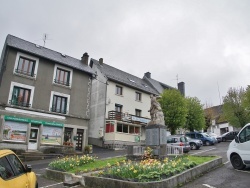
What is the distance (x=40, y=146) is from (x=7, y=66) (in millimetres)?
8130

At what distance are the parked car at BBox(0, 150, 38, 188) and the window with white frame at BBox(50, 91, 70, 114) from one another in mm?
18548

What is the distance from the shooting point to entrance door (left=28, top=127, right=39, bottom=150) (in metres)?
21.3

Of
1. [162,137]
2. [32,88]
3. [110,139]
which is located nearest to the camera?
[162,137]

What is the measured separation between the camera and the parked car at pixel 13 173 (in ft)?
14.5

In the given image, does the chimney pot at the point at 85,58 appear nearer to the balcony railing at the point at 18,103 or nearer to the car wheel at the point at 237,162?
the balcony railing at the point at 18,103

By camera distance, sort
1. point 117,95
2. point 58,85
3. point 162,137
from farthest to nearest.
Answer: point 117,95, point 58,85, point 162,137

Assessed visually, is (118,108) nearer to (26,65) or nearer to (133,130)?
(133,130)

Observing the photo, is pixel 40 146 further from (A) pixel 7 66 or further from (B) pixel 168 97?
(B) pixel 168 97

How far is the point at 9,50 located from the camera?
2156 centimetres

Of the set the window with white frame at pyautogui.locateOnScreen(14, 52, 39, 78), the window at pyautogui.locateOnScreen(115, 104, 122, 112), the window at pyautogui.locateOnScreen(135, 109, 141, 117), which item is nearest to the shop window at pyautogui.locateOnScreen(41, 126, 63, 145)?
the window with white frame at pyautogui.locateOnScreen(14, 52, 39, 78)

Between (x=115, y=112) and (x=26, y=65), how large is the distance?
1199 cm

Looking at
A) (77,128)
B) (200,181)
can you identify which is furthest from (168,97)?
(200,181)

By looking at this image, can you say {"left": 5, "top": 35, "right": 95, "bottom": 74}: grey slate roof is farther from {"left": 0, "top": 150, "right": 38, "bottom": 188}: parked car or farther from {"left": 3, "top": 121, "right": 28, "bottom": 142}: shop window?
{"left": 0, "top": 150, "right": 38, "bottom": 188}: parked car

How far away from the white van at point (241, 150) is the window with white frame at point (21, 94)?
1818 cm
